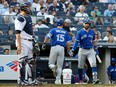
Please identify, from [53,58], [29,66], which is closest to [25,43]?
[29,66]

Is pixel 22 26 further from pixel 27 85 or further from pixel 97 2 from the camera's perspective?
pixel 97 2

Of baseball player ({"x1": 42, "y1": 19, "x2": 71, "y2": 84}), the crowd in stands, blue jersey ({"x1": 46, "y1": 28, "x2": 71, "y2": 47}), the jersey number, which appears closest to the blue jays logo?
the crowd in stands

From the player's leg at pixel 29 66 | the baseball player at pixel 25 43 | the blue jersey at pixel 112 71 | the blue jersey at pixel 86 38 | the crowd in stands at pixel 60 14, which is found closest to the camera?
the baseball player at pixel 25 43

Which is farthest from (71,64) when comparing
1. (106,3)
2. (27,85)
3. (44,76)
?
(27,85)

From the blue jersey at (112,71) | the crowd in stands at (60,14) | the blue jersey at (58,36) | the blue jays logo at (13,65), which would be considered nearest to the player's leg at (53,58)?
the blue jersey at (58,36)

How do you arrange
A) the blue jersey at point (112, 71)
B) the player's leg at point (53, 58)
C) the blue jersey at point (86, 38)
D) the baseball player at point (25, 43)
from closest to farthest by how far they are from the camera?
1. the baseball player at point (25, 43)
2. the blue jersey at point (86, 38)
3. the player's leg at point (53, 58)
4. the blue jersey at point (112, 71)

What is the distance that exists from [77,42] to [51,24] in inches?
217

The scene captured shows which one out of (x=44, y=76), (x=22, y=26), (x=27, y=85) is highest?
(x=22, y=26)

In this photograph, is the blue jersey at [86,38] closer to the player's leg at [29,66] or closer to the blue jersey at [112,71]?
the player's leg at [29,66]

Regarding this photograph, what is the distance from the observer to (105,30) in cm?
1898

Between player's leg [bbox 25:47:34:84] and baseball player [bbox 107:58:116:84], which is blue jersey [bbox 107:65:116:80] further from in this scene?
player's leg [bbox 25:47:34:84]

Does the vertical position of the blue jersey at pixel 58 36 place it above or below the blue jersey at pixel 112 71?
above

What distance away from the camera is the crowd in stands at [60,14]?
18.4 metres

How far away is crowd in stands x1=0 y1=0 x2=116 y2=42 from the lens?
1838 centimetres
